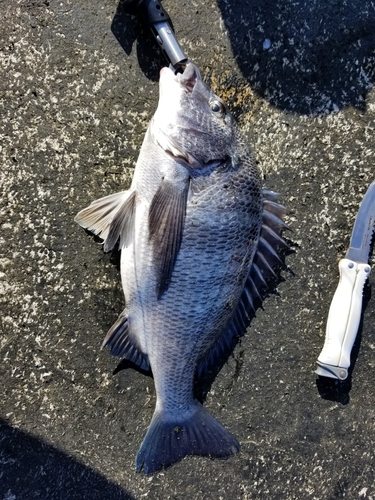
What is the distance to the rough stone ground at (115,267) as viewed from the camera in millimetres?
2197

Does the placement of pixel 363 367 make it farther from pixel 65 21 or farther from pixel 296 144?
pixel 65 21

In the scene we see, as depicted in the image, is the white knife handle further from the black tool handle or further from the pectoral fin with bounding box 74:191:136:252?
the black tool handle

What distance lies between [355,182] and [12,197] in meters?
1.98

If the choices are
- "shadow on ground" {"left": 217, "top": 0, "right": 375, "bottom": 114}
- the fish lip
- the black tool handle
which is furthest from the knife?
the black tool handle

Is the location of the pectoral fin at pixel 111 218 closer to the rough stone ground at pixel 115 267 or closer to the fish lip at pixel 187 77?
the rough stone ground at pixel 115 267

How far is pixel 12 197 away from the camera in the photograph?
7.19ft

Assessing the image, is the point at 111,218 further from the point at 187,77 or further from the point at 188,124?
the point at 187,77

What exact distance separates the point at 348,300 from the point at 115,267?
4.39ft

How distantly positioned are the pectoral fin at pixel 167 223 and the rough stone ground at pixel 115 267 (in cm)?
41

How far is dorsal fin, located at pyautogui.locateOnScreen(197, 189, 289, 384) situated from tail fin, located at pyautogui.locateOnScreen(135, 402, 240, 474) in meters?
0.23

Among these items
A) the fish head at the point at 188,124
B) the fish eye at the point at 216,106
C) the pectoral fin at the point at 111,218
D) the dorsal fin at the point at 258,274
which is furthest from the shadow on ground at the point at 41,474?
the fish eye at the point at 216,106

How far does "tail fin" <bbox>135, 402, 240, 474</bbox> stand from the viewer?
2.17m

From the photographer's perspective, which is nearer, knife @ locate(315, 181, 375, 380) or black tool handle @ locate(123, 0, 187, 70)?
black tool handle @ locate(123, 0, 187, 70)

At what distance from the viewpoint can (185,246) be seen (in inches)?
76.0
